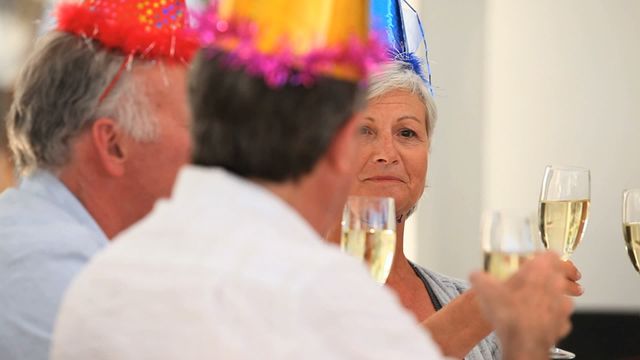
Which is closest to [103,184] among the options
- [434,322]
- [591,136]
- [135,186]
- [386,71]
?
[135,186]

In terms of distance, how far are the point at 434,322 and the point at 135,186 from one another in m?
0.62

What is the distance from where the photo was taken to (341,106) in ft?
4.40

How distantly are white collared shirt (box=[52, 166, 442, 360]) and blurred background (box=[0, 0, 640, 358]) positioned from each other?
3805 millimetres

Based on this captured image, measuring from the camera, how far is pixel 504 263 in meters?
1.52

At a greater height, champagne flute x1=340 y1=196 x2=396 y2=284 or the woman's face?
the woman's face

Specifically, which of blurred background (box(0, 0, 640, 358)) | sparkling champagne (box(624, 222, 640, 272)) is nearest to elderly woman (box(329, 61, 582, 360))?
sparkling champagne (box(624, 222, 640, 272))

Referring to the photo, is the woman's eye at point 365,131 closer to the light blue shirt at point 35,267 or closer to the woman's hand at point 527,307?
the light blue shirt at point 35,267

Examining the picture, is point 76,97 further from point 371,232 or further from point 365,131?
point 365,131

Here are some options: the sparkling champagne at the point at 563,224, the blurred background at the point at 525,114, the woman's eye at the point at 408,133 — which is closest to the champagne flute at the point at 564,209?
the sparkling champagne at the point at 563,224

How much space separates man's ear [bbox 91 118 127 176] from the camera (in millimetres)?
2213

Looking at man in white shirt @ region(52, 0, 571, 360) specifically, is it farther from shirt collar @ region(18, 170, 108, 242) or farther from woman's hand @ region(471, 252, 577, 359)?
shirt collar @ region(18, 170, 108, 242)

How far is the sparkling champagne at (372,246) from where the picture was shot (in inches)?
72.9

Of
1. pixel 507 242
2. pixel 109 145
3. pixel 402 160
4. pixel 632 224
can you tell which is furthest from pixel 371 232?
pixel 402 160

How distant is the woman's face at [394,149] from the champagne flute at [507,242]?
4.03ft
